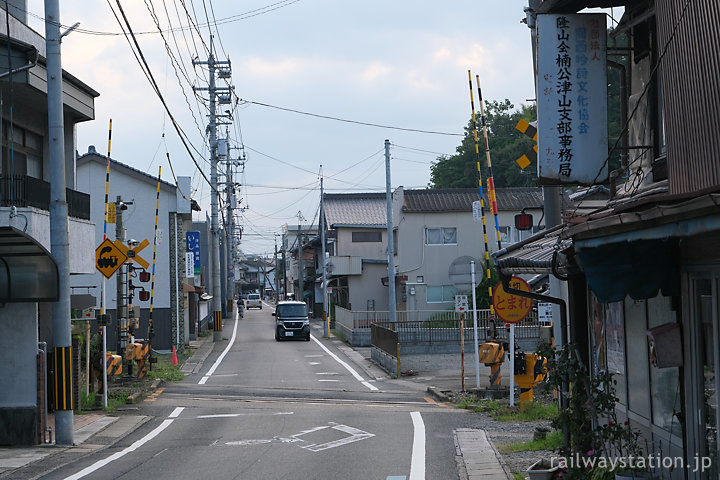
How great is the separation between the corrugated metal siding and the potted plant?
225 centimetres

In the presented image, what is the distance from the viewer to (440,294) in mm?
Result: 44438

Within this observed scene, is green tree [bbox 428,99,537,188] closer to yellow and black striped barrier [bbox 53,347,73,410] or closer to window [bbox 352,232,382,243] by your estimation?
window [bbox 352,232,382,243]

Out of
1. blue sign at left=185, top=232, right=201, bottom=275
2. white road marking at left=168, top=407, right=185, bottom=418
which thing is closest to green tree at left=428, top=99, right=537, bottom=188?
blue sign at left=185, top=232, right=201, bottom=275

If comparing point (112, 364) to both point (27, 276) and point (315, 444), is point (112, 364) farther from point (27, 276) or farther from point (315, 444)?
point (315, 444)

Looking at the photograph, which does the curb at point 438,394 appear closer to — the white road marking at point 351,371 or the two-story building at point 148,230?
the white road marking at point 351,371

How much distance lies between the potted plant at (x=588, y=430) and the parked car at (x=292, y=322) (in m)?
36.6

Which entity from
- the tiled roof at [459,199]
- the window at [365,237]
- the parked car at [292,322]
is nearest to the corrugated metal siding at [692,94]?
the tiled roof at [459,199]

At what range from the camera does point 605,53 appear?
984 cm

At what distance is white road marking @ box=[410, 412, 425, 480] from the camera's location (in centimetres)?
1112

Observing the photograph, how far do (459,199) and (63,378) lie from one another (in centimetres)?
3290

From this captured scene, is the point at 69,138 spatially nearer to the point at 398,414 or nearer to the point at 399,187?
the point at 398,414

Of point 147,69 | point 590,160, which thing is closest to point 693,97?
point 590,160

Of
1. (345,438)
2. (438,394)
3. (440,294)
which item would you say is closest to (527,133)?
(345,438)

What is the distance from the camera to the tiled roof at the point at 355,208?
60.6m
